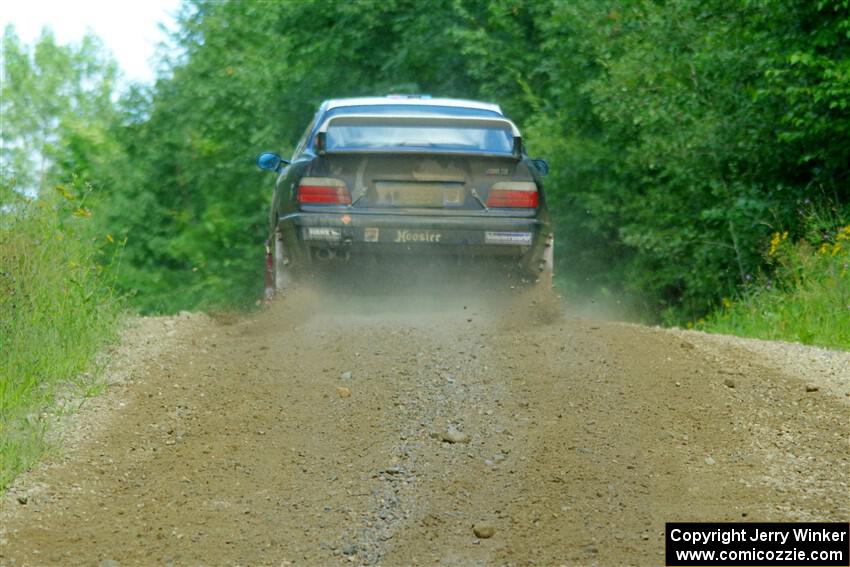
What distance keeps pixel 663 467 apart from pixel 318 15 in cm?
2481

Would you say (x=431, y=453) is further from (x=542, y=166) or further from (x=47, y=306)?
(x=542, y=166)

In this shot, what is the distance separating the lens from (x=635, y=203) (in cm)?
2089

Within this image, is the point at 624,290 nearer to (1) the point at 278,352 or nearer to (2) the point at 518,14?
(2) the point at 518,14

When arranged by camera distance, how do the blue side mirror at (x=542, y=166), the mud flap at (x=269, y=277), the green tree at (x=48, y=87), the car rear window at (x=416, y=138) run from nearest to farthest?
the car rear window at (x=416, y=138)
the blue side mirror at (x=542, y=166)
the mud flap at (x=269, y=277)
the green tree at (x=48, y=87)

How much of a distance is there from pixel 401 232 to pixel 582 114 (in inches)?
526

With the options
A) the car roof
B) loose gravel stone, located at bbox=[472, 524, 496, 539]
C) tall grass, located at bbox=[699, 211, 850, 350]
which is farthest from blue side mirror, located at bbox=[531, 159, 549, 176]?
loose gravel stone, located at bbox=[472, 524, 496, 539]

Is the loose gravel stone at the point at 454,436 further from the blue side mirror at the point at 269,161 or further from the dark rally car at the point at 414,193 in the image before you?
the blue side mirror at the point at 269,161

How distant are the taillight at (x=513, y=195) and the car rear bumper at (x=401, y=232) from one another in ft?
0.47

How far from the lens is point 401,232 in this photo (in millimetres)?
10758

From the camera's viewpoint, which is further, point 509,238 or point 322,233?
point 509,238

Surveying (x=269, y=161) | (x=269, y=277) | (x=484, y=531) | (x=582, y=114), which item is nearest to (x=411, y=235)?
(x=269, y=161)

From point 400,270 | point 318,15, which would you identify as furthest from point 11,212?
point 318,15

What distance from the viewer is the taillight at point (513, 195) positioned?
36.1 ft

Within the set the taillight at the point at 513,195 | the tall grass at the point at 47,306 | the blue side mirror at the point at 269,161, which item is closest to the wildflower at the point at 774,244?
the taillight at the point at 513,195
